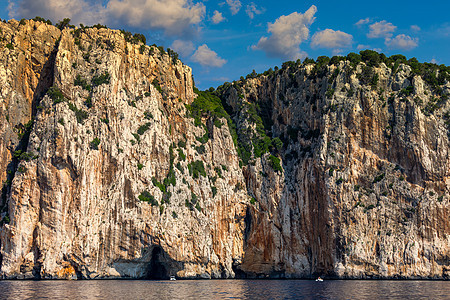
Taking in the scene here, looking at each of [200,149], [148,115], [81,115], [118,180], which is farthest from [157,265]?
[81,115]

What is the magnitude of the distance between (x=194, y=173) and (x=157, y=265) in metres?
16.1

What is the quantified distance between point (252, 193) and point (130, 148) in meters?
23.4

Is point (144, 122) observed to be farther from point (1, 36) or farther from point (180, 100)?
point (1, 36)

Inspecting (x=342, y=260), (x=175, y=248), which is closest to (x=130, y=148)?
(x=175, y=248)

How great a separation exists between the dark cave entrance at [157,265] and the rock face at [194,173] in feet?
1.05

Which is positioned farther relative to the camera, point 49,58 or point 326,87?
point 326,87

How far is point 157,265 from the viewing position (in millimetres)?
75562

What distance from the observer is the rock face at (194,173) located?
6700 centimetres

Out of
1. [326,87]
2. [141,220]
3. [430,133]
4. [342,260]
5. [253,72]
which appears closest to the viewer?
[141,220]

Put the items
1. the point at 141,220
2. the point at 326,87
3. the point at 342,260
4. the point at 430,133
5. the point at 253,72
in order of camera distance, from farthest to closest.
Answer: the point at 253,72, the point at 326,87, the point at 430,133, the point at 342,260, the point at 141,220

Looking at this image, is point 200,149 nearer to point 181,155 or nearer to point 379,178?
point 181,155

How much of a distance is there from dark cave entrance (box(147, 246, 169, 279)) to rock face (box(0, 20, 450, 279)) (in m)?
0.32

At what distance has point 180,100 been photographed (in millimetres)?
87125

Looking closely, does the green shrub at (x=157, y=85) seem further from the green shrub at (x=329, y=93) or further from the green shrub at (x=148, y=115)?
the green shrub at (x=329, y=93)
